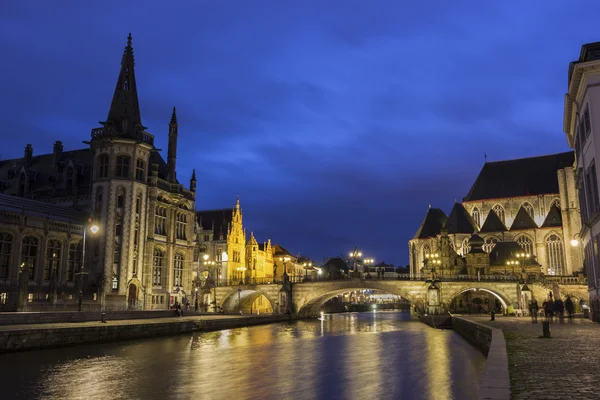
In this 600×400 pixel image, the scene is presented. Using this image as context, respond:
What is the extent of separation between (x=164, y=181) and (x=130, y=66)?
43.2 feet

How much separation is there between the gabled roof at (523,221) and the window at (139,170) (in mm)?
60704

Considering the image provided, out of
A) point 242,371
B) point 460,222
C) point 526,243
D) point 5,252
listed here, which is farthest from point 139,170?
point 526,243

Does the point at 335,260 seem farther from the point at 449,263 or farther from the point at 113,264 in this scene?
the point at 113,264

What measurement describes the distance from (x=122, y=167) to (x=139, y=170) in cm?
192

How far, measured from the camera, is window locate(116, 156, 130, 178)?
52.4m

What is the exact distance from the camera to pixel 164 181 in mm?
58344

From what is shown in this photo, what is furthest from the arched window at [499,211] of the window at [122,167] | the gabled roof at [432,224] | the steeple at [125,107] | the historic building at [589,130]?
the window at [122,167]

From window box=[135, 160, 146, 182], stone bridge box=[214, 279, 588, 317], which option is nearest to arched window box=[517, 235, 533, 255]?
stone bridge box=[214, 279, 588, 317]

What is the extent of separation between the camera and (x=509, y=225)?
88500mm

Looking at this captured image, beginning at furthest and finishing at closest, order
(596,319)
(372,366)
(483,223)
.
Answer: (483,223), (596,319), (372,366)

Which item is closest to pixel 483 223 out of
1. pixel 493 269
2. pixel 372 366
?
pixel 493 269

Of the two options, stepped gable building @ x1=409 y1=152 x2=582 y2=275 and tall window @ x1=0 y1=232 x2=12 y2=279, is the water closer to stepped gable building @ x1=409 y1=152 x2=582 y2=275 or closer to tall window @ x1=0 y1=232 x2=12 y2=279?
tall window @ x1=0 y1=232 x2=12 y2=279

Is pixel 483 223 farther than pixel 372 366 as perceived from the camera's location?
Yes

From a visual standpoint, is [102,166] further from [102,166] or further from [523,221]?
[523,221]
